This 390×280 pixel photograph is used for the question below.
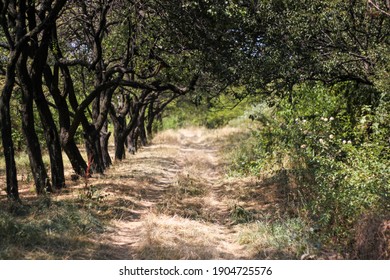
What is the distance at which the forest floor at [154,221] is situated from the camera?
22.2 feet

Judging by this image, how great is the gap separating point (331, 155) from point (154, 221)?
132 inches

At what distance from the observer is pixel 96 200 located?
9.84m

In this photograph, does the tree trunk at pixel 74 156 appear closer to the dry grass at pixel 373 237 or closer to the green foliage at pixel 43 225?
the green foliage at pixel 43 225

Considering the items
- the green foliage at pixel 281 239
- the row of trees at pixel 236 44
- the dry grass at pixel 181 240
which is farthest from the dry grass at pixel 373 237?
the row of trees at pixel 236 44

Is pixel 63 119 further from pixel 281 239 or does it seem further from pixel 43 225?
pixel 281 239

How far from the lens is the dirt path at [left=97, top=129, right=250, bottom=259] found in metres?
7.02

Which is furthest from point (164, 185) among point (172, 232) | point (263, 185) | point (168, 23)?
point (172, 232)

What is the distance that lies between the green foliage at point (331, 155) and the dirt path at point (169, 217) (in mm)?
1432

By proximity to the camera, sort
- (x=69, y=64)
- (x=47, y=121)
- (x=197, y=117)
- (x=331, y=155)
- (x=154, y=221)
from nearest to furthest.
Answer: (x=154, y=221) → (x=331, y=155) → (x=47, y=121) → (x=69, y=64) → (x=197, y=117)

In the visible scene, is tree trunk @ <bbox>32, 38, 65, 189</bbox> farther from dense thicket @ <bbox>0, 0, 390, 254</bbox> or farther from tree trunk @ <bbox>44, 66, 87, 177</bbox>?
tree trunk @ <bbox>44, 66, 87, 177</bbox>

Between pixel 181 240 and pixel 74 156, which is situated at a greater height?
pixel 74 156

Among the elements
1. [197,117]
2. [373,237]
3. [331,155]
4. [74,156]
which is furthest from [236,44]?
[197,117]

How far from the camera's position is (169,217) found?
890 cm

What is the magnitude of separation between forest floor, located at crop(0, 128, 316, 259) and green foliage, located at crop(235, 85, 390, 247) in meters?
0.62
